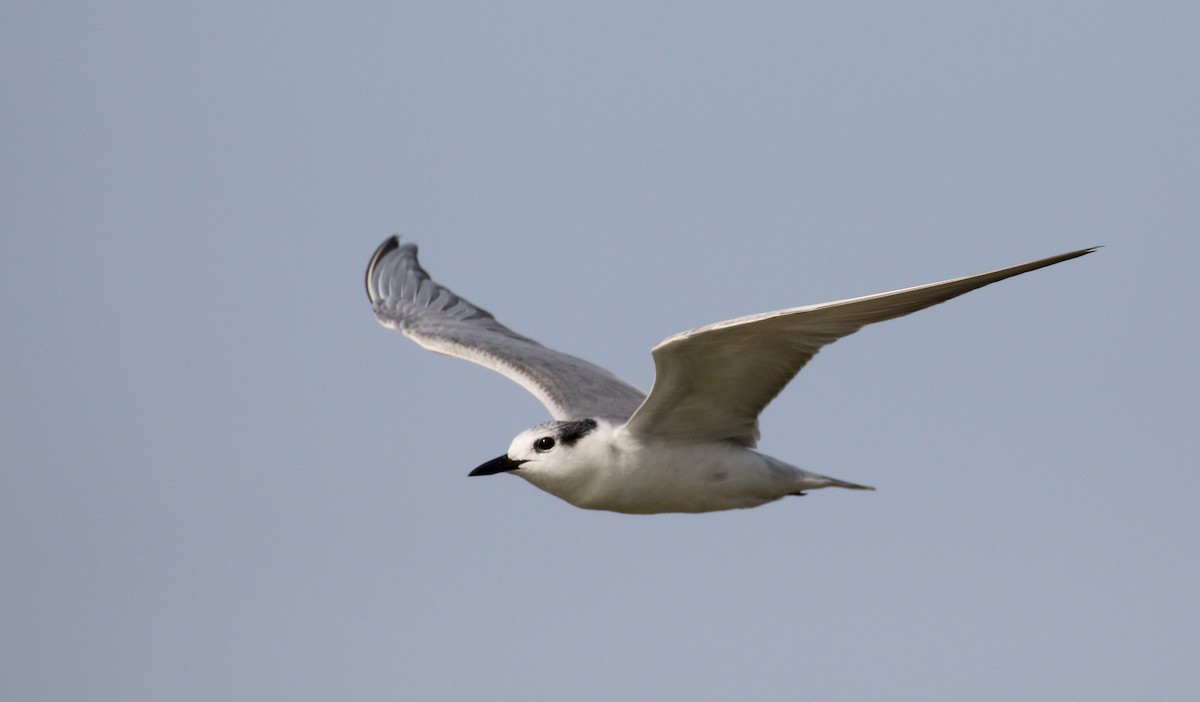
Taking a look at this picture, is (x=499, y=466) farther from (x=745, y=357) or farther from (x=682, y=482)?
(x=745, y=357)

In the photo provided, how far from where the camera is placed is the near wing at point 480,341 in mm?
12094

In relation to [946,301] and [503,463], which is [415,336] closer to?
[503,463]

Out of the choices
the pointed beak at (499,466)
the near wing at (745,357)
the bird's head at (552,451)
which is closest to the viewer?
the near wing at (745,357)

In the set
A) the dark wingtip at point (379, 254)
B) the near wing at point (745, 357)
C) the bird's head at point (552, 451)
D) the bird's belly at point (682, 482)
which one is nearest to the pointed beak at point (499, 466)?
the bird's head at point (552, 451)

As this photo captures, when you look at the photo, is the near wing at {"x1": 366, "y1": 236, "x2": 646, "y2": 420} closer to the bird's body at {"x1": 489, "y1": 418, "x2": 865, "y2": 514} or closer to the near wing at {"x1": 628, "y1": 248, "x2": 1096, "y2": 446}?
the bird's body at {"x1": 489, "y1": 418, "x2": 865, "y2": 514}

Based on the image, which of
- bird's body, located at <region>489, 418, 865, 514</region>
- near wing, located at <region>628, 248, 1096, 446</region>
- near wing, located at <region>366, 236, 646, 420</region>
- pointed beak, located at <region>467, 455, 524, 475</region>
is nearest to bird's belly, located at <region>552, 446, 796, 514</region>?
bird's body, located at <region>489, 418, 865, 514</region>

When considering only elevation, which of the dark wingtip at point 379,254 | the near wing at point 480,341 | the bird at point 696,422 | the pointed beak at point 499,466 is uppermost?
the dark wingtip at point 379,254

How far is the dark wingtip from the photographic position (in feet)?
49.7

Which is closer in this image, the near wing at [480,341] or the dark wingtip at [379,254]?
the near wing at [480,341]

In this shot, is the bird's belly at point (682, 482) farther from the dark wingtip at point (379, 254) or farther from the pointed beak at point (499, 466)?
the dark wingtip at point (379, 254)

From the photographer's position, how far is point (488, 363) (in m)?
13.0

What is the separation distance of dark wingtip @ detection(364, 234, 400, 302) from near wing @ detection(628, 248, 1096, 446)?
5691 millimetres

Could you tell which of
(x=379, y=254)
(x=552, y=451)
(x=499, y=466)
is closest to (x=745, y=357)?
(x=552, y=451)

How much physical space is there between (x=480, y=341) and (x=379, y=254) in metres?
2.58
